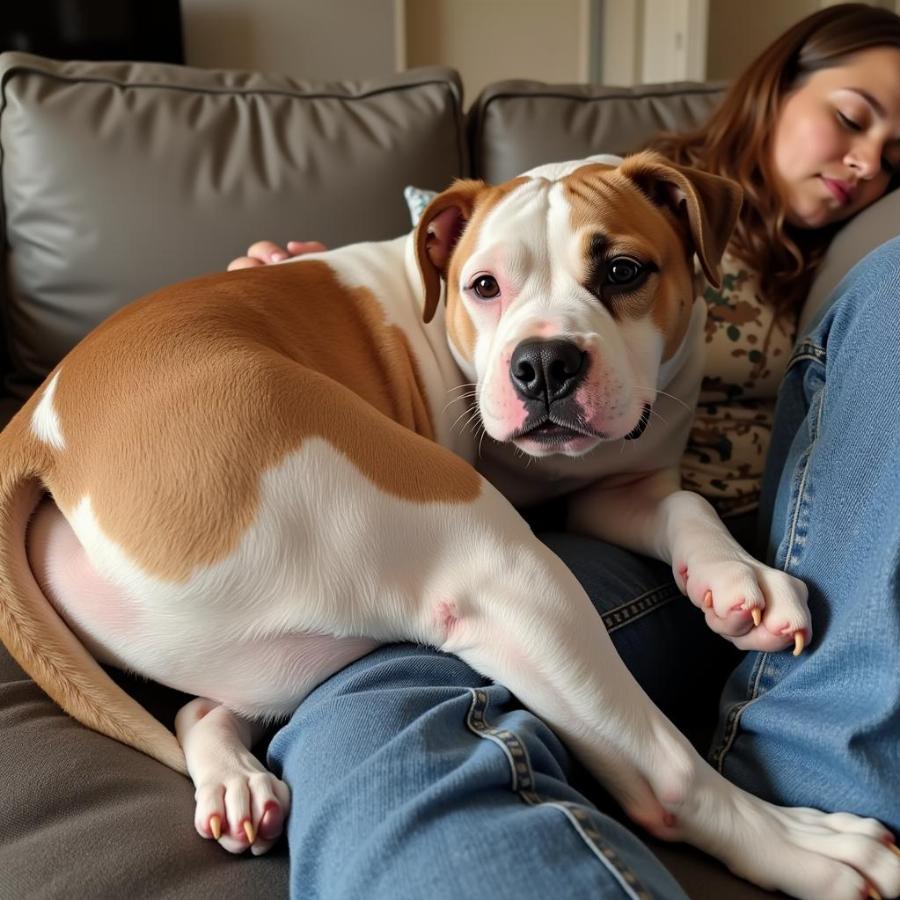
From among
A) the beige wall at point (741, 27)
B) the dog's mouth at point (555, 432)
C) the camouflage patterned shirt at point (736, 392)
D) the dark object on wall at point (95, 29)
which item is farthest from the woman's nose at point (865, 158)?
the dark object on wall at point (95, 29)

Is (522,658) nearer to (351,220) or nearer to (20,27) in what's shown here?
(351,220)

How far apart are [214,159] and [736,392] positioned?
3.62 feet

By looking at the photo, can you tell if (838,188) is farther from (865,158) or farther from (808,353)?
(808,353)

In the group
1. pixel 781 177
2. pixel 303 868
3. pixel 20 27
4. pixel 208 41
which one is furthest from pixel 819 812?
pixel 208 41

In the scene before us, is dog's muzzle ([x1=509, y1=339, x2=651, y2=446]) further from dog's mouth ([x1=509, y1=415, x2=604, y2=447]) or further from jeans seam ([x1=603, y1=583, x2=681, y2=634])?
jeans seam ([x1=603, y1=583, x2=681, y2=634])

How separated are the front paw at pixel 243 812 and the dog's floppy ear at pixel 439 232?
698 millimetres

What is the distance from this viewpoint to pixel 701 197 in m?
1.23

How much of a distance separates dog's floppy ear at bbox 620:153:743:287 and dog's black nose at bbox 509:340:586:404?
0.30m

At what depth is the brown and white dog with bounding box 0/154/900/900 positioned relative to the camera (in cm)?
87

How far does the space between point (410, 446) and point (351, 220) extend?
3.18 feet

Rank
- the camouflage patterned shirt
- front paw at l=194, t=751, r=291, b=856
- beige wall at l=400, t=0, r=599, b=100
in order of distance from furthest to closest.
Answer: beige wall at l=400, t=0, r=599, b=100, the camouflage patterned shirt, front paw at l=194, t=751, r=291, b=856

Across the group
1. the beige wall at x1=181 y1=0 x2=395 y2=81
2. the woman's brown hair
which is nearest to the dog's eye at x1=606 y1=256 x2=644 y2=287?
the woman's brown hair

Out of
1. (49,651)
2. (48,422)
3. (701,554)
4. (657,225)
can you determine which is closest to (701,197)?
(657,225)

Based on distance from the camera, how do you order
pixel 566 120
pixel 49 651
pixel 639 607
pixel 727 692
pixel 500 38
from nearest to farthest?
pixel 49 651
pixel 727 692
pixel 639 607
pixel 566 120
pixel 500 38
